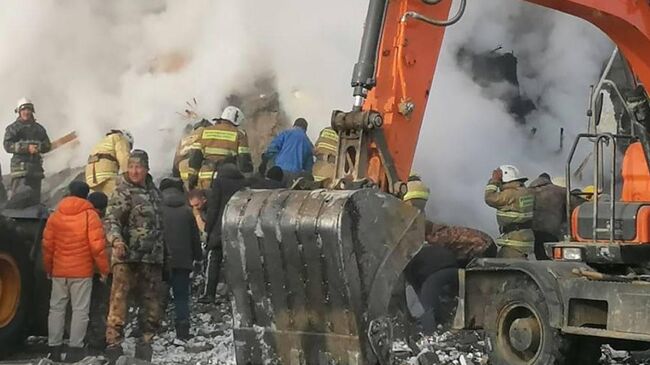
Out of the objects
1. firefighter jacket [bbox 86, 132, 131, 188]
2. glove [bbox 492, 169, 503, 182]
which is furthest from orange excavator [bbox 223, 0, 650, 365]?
firefighter jacket [bbox 86, 132, 131, 188]

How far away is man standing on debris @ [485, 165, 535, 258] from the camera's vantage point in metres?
8.93

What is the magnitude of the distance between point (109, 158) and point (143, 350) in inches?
114

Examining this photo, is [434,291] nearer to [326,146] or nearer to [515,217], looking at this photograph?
[515,217]

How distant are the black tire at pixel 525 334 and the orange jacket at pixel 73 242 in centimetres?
297

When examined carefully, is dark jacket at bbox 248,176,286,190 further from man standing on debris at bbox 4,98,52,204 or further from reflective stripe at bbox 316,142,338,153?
man standing on debris at bbox 4,98,52,204

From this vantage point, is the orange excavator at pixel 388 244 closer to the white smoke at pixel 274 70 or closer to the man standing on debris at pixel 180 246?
the man standing on debris at pixel 180 246

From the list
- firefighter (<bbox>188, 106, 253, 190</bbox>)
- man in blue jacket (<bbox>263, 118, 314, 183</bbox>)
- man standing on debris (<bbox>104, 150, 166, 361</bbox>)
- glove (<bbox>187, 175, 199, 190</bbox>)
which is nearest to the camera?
man standing on debris (<bbox>104, 150, 166, 361</bbox>)

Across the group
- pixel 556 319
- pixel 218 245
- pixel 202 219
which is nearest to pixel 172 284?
pixel 218 245

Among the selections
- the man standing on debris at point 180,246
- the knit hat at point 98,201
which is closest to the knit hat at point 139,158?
the man standing on debris at point 180,246

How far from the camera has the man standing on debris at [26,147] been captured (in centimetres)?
1009

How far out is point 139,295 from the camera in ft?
24.6

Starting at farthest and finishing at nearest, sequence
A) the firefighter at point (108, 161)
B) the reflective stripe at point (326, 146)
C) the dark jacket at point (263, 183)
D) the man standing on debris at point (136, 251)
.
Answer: the reflective stripe at point (326, 146) < the firefighter at point (108, 161) < the dark jacket at point (263, 183) < the man standing on debris at point (136, 251)

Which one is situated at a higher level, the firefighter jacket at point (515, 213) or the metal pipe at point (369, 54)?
the metal pipe at point (369, 54)

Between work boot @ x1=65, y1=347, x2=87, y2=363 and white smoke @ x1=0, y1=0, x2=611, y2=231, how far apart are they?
5.90 m
